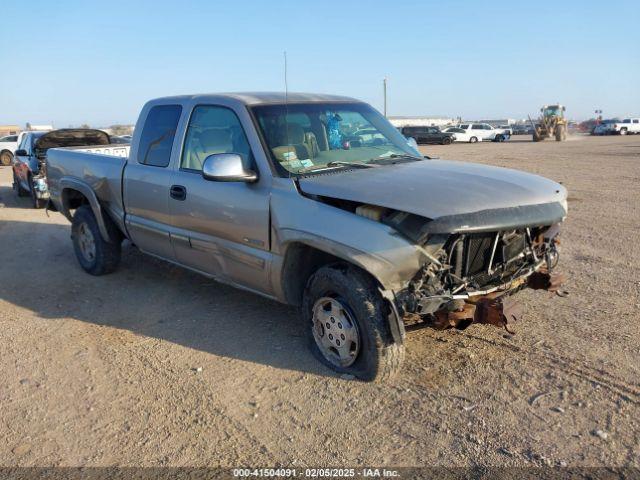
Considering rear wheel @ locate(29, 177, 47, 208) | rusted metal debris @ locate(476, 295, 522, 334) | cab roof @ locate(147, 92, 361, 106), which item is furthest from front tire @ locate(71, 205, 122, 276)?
rear wheel @ locate(29, 177, 47, 208)

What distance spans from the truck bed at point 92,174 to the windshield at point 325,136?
213cm

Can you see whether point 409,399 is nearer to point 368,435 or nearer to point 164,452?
point 368,435

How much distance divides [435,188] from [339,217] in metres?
0.66

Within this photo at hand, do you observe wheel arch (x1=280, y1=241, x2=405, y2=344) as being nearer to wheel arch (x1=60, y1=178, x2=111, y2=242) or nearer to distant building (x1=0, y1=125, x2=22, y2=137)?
wheel arch (x1=60, y1=178, x2=111, y2=242)

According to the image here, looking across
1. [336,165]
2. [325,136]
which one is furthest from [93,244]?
[336,165]

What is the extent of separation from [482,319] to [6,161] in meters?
30.0

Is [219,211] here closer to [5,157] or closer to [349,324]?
[349,324]

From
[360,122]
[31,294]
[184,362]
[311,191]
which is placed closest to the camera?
[311,191]

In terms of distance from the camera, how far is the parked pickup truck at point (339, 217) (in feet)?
11.3

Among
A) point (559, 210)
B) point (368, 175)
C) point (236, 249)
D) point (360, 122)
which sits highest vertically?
point (360, 122)

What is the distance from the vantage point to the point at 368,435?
10.7 ft

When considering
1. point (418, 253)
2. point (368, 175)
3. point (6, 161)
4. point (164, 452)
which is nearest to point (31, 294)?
point (164, 452)

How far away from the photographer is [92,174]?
20.2 ft

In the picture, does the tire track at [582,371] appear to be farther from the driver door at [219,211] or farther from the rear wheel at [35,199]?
the rear wheel at [35,199]
